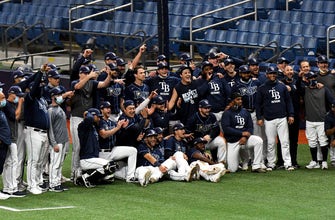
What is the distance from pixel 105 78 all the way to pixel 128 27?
31.4ft

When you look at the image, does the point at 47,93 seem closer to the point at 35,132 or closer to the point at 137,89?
the point at 35,132

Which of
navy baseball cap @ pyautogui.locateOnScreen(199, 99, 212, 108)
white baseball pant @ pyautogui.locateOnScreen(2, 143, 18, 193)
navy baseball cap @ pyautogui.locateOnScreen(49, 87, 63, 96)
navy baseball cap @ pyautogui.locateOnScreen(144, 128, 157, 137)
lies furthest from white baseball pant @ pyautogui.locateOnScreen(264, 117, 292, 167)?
white baseball pant @ pyautogui.locateOnScreen(2, 143, 18, 193)

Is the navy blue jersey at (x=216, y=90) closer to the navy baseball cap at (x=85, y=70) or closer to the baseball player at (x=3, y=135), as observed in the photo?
the navy baseball cap at (x=85, y=70)

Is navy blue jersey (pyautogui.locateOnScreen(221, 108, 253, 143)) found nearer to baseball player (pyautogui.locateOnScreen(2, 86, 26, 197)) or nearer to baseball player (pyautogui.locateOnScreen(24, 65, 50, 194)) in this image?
baseball player (pyautogui.locateOnScreen(24, 65, 50, 194))

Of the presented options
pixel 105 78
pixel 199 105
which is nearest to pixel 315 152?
pixel 199 105

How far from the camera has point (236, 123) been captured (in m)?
17.4

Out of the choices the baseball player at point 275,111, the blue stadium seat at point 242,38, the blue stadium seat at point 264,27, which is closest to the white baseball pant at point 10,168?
the baseball player at point 275,111

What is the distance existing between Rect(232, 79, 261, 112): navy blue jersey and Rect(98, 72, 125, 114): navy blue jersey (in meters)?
1.92

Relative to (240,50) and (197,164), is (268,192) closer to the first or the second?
(197,164)

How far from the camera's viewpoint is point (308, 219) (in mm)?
13406

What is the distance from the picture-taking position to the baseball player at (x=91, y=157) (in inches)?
627

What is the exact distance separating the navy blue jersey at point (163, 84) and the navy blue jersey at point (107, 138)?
4.80 ft

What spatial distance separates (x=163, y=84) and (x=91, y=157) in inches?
85.5

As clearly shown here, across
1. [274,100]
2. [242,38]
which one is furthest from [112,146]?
[242,38]
